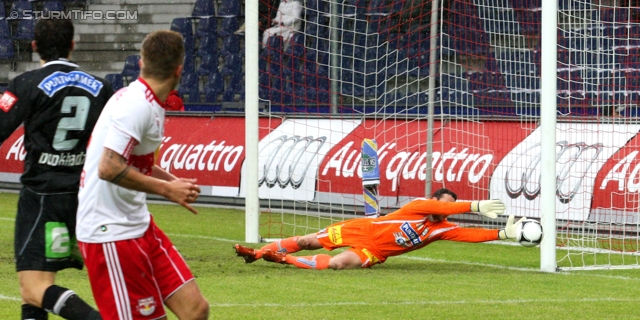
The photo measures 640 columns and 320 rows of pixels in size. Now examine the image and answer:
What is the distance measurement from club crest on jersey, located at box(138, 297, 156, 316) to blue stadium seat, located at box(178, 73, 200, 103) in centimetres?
1691

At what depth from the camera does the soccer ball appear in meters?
9.45

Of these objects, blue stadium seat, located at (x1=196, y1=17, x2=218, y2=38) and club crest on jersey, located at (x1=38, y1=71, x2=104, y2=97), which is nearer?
club crest on jersey, located at (x1=38, y1=71, x2=104, y2=97)

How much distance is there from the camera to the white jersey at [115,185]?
442cm

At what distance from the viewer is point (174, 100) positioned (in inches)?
575

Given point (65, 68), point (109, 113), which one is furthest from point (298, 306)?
point (109, 113)

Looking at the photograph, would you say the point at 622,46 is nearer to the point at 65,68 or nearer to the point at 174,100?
the point at 174,100

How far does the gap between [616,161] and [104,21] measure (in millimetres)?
16852

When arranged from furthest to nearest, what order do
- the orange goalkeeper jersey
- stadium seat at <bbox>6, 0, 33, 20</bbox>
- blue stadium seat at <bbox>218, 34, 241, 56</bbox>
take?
1. stadium seat at <bbox>6, 0, 33, 20</bbox>
2. blue stadium seat at <bbox>218, 34, 241, 56</bbox>
3. the orange goalkeeper jersey

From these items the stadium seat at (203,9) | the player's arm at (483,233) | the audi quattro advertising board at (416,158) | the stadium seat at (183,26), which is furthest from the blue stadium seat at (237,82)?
the player's arm at (483,233)

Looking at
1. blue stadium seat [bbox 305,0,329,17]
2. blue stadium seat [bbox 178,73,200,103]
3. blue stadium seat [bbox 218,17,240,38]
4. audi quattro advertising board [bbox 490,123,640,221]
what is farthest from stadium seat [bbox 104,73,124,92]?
audi quattro advertising board [bbox 490,123,640,221]

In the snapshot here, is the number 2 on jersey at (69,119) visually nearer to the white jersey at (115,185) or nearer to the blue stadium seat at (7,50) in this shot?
the white jersey at (115,185)

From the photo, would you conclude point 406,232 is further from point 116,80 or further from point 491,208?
point 116,80

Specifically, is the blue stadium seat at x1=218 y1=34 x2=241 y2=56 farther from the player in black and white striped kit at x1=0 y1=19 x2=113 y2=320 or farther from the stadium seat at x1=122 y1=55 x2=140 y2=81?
the player in black and white striped kit at x1=0 y1=19 x2=113 y2=320

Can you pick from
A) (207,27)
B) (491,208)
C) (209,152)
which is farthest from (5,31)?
(491,208)
